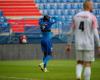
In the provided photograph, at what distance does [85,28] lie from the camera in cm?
1227

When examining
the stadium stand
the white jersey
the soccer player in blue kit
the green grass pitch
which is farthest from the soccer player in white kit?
the stadium stand

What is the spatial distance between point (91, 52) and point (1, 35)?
16.2 meters

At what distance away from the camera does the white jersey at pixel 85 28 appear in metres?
12.2

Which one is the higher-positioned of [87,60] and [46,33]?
[87,60]

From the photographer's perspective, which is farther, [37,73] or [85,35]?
[37,73]

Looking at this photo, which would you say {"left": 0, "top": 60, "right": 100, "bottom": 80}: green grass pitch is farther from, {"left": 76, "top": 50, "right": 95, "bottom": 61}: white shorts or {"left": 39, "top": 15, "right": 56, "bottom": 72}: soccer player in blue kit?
{"left": 76, "top": 50, "right": 95, "bottom": 61}: white shorts

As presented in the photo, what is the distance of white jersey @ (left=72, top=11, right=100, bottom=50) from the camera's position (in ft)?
40.0

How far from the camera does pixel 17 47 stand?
27.9 m

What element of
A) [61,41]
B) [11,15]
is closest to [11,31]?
[61,41]

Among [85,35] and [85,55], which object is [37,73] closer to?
[85,55]

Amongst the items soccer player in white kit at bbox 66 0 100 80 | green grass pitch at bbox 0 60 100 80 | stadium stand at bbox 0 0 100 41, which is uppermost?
soccer player in white kit at bbox 66 0 100 80

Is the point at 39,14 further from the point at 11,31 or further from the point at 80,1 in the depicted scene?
the point at 11,31

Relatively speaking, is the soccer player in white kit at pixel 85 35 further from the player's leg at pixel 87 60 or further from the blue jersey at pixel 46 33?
the blue jersey at pixel 46 33

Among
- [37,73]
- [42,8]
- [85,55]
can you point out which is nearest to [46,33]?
[37,73]
